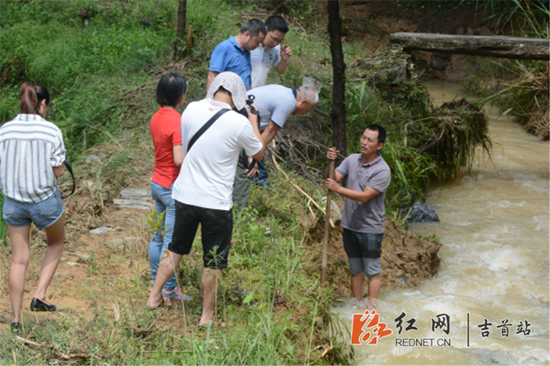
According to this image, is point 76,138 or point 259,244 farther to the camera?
point 76,138

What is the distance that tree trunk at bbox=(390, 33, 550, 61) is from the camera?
7.01 m

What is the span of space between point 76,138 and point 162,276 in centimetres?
506

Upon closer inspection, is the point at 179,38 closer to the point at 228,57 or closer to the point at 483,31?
the point at 228,57

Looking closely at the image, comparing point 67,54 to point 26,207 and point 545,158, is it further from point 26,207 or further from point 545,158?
point 545,158

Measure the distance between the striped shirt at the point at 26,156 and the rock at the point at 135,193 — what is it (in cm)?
225

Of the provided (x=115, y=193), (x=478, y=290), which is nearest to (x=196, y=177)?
(x=115, y=193)

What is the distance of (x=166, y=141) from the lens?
10.6 feet

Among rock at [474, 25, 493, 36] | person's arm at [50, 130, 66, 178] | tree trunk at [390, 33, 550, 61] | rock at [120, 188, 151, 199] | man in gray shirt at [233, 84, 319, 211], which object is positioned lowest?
rock at [120, 188, 151, 199]

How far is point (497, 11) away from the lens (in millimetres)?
13680

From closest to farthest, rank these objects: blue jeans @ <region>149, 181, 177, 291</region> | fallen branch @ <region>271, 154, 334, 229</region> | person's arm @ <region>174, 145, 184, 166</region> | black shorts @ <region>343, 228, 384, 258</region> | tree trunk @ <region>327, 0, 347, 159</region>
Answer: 1. person's arm @ <region>174, 145, 184, 166</region>
2. blue jeans @ <region>149, 181, 177, 291</region>
3. black shorts @ <region>343, 228, 384, 258</region>
4. fallen branch @ <region>271, 154, 334, 229</region>
5. tree trunk @ <region>327, 0, 347, 159</region>

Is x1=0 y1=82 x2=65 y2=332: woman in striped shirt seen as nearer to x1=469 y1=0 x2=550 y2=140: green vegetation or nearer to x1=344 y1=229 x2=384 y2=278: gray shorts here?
x1=344 y1=229 x2=384 y2=278: gray shorts

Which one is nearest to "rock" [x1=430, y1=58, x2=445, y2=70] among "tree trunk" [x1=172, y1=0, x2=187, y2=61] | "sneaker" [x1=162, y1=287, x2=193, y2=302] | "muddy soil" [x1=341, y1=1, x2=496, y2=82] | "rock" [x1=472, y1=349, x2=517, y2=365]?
"muddy soil" [x1=341, y1=1, x2=496, y2=82]

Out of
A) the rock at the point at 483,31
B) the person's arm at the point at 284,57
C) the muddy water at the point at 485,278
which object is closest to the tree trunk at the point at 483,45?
the muddy water at the point at 485,278

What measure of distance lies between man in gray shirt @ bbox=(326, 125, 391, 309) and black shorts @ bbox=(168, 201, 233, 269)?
1.21 m
